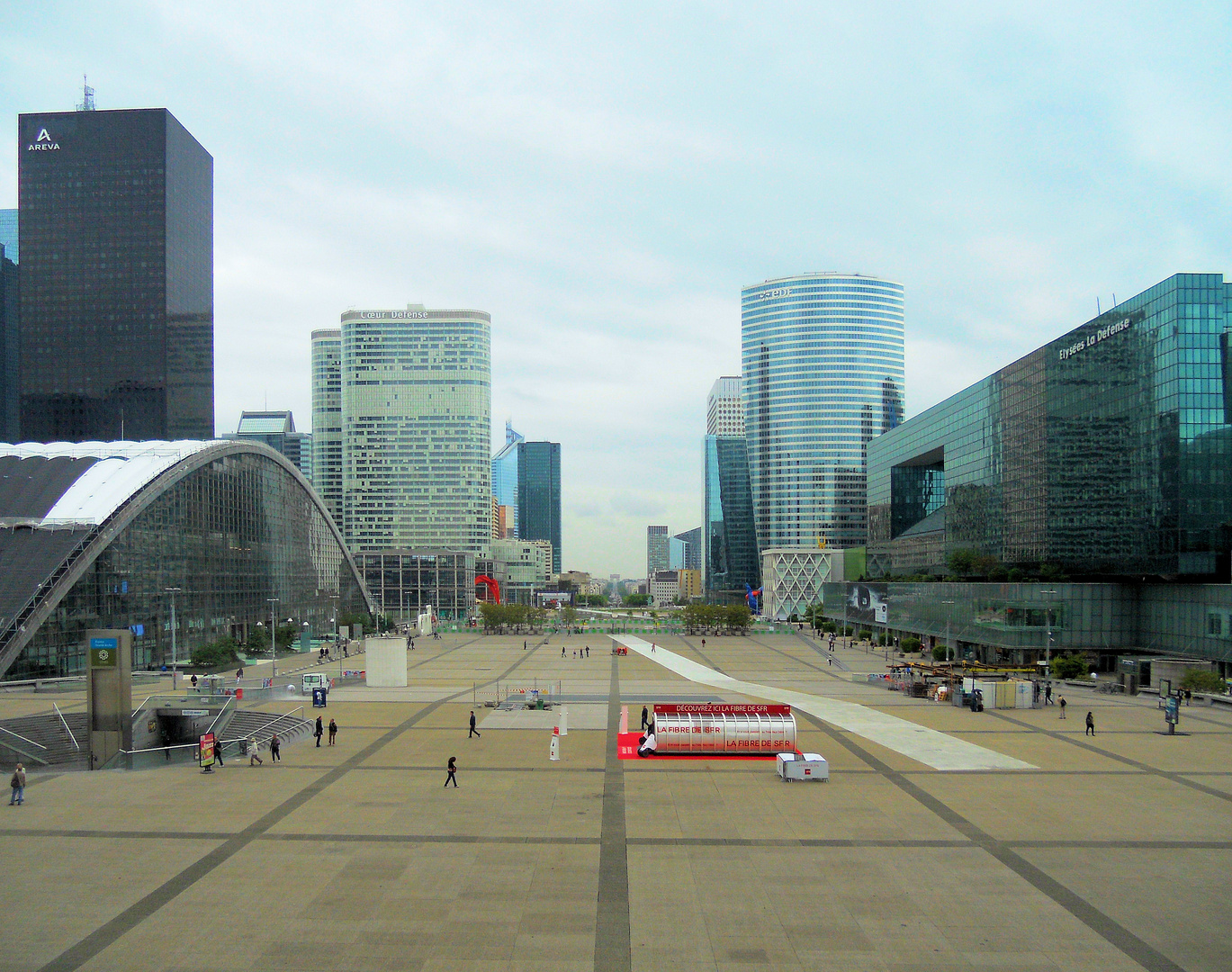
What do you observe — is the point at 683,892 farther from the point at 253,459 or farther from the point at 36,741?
the point at 253,459

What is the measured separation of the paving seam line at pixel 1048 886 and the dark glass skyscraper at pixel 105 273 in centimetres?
17892

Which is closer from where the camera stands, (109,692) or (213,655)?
(109,692)

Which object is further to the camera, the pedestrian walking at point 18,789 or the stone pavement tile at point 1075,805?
the pedestrian walking at point 18,789

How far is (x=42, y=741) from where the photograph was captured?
39781mm

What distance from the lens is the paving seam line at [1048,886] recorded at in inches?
620

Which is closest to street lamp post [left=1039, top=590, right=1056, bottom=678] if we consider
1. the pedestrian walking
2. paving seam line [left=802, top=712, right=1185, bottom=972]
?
paving seam line [left=802, top=712, right=1185, bottom=972]

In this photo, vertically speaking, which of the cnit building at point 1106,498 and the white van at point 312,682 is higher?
the cnit building at point 1106,498

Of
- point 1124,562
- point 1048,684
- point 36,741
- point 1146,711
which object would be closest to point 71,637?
point 36,741

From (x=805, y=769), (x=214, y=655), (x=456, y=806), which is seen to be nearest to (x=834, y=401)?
(x=214, y=655)

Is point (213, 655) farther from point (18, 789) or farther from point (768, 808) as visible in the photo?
point (768, 808)

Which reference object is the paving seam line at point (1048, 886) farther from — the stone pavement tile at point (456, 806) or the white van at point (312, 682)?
the white van at point (312, 682)

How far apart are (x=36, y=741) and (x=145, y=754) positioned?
10.4m

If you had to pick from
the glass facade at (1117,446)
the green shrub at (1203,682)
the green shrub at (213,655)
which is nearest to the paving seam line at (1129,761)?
the green shrub at (1203,682)

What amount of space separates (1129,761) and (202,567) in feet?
243
